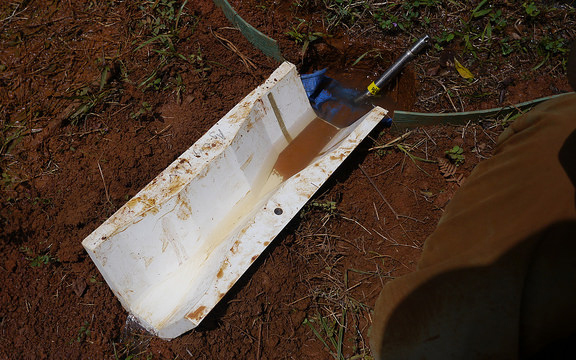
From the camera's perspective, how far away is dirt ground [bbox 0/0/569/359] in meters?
2.29

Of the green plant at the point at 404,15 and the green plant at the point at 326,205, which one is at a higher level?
the green plant at the point at 404,15

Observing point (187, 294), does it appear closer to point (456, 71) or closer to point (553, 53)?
point (456, 71)

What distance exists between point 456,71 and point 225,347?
2.33 meters

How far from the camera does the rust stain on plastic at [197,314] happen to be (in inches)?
77.6

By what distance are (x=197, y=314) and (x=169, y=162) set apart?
1.04m

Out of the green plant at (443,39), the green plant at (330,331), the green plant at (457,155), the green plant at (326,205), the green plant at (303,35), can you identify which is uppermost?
the green plant at (303,35)

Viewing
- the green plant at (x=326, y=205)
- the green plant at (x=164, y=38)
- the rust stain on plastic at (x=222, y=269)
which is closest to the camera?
the rust stain on plastic at (x=222, y=269)

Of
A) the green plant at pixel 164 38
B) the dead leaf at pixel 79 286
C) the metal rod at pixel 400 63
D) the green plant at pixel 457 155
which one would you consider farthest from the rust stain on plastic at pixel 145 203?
the green plant at pixel 457 155

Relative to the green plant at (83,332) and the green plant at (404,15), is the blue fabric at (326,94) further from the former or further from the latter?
the green plant at (83,332)

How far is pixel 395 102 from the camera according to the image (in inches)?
124

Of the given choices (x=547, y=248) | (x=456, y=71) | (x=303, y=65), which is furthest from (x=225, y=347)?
(x=456, y=71)

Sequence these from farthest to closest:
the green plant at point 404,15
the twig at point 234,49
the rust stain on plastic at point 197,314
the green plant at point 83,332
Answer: the green plant at point 404,15 → the twig at point 234,49 → the green plant at point 83,332 → the rust stain on plastic at point 197,314

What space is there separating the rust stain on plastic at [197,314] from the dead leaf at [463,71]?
2283mm

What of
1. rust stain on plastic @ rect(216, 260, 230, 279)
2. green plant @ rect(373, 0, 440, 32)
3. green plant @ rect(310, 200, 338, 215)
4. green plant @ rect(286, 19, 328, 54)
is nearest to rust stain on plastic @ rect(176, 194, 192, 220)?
rust stain on plastic @ rect(216, 260, 230, 279)
